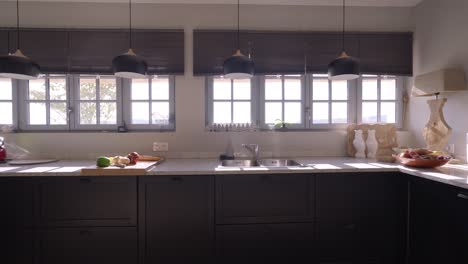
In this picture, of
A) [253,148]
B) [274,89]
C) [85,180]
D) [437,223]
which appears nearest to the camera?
[437,223]

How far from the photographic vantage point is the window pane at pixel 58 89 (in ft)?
9.22

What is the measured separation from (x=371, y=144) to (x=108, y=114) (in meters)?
2.99

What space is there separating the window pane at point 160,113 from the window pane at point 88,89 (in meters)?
0.68

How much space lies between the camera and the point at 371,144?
9.27 feet

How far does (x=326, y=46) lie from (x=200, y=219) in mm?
2267

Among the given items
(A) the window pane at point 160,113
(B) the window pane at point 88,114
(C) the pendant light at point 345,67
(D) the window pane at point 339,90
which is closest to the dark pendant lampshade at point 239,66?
(C) the pendant light at point 345,67

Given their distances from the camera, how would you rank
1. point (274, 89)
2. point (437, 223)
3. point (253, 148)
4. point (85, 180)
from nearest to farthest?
1. point (437, 223)
2. point (85, 180)
3. point (253, 148)
4. point (274, 89)

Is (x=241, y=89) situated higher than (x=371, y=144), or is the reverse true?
(x=241, y=89)

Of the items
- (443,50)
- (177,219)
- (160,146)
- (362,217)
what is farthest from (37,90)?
(443,50)

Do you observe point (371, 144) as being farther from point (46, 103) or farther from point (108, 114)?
point (46, 103)

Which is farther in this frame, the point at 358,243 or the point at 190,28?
the point at 190,28

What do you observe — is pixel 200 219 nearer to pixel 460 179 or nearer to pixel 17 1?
pixel 460 179

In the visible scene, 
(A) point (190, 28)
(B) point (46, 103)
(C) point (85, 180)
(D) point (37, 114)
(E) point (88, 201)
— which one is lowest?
(E) point (88, 201)

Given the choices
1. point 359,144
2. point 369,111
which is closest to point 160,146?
point 359,144
